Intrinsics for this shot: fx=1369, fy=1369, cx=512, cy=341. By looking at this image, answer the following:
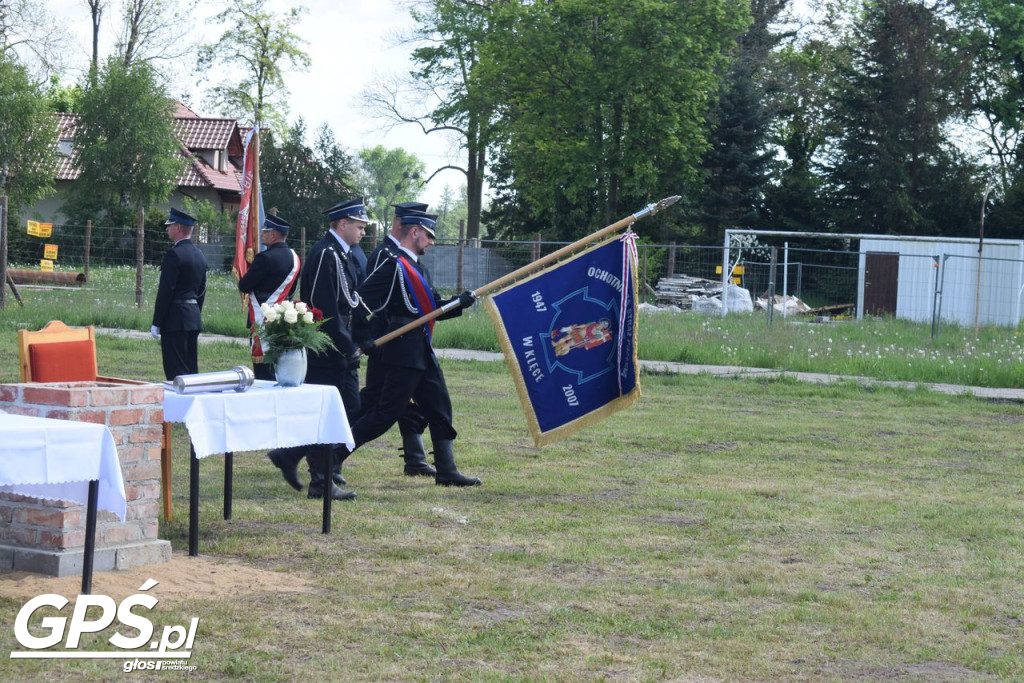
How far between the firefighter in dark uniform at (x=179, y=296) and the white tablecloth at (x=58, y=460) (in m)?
5.64

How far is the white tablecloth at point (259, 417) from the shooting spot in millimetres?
6891

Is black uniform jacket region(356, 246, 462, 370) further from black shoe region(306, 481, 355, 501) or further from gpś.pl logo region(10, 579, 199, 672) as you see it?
gpś.pl logo region(10, 579, 199, 672)

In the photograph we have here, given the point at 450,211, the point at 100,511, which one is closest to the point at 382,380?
the point at 100,511

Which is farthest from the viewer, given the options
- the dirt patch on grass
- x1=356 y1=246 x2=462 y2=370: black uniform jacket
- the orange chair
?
x1=356 y1=246 x2=462 y2=370: black uniform jacket

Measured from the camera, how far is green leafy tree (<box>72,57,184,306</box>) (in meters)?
53.2

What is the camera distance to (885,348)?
2123 centimetres

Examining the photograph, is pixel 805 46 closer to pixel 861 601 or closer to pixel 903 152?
→ pixel 903 152

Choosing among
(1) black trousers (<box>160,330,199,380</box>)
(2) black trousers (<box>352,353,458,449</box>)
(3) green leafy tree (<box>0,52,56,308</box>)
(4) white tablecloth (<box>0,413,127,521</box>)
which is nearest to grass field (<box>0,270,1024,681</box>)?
(2) black trousers (<box>352,353,458,449</box>)

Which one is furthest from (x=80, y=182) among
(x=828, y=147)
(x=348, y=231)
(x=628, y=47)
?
(x=348, y=231)

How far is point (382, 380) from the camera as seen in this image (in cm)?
948

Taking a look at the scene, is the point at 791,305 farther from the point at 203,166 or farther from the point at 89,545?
the point at 203,166

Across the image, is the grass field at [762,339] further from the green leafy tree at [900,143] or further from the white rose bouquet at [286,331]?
the green leafy tree at [900,143]

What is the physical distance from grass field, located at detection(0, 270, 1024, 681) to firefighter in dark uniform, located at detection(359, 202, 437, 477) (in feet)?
0.67

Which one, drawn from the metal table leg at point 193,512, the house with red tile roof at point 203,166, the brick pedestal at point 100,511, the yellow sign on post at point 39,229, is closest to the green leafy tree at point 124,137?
the house with red tile roof at point 203,166
